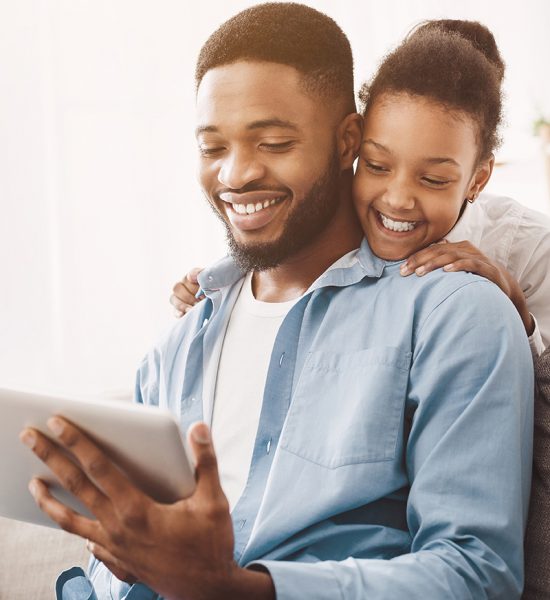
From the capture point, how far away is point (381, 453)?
0.99 m

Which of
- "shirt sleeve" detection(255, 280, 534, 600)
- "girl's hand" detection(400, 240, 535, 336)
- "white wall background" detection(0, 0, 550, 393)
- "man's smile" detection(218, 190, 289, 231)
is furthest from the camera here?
"white wall background" detection(0, 0, 550, 393)

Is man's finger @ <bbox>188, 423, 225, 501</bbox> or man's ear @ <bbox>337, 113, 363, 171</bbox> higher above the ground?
man's ear @ <bbox>337, 113, 363, 171</bbox>

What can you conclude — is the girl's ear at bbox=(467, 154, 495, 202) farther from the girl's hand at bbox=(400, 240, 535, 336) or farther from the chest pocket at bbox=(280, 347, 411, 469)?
the chest pocket at bbox=(280, 347, 411, 469)

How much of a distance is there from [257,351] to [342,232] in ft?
0.76

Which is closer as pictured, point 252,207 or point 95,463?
point 95,463

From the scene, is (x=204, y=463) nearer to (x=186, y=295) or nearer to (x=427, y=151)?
(x=427, y=151)

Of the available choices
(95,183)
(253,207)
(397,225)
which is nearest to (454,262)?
(397,225)

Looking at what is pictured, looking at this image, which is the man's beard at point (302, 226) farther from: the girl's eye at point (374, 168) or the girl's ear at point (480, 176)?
the girl's ear at point (480, 176)

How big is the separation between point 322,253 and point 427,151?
25 cm

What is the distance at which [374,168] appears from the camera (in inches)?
45.9

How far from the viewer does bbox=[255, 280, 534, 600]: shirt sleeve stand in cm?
86

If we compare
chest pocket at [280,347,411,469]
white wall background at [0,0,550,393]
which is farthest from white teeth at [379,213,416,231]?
white wall background at [0,0,550,393]

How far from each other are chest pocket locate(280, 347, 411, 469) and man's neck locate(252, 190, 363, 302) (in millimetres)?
202

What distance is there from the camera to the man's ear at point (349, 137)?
1.20 metres
